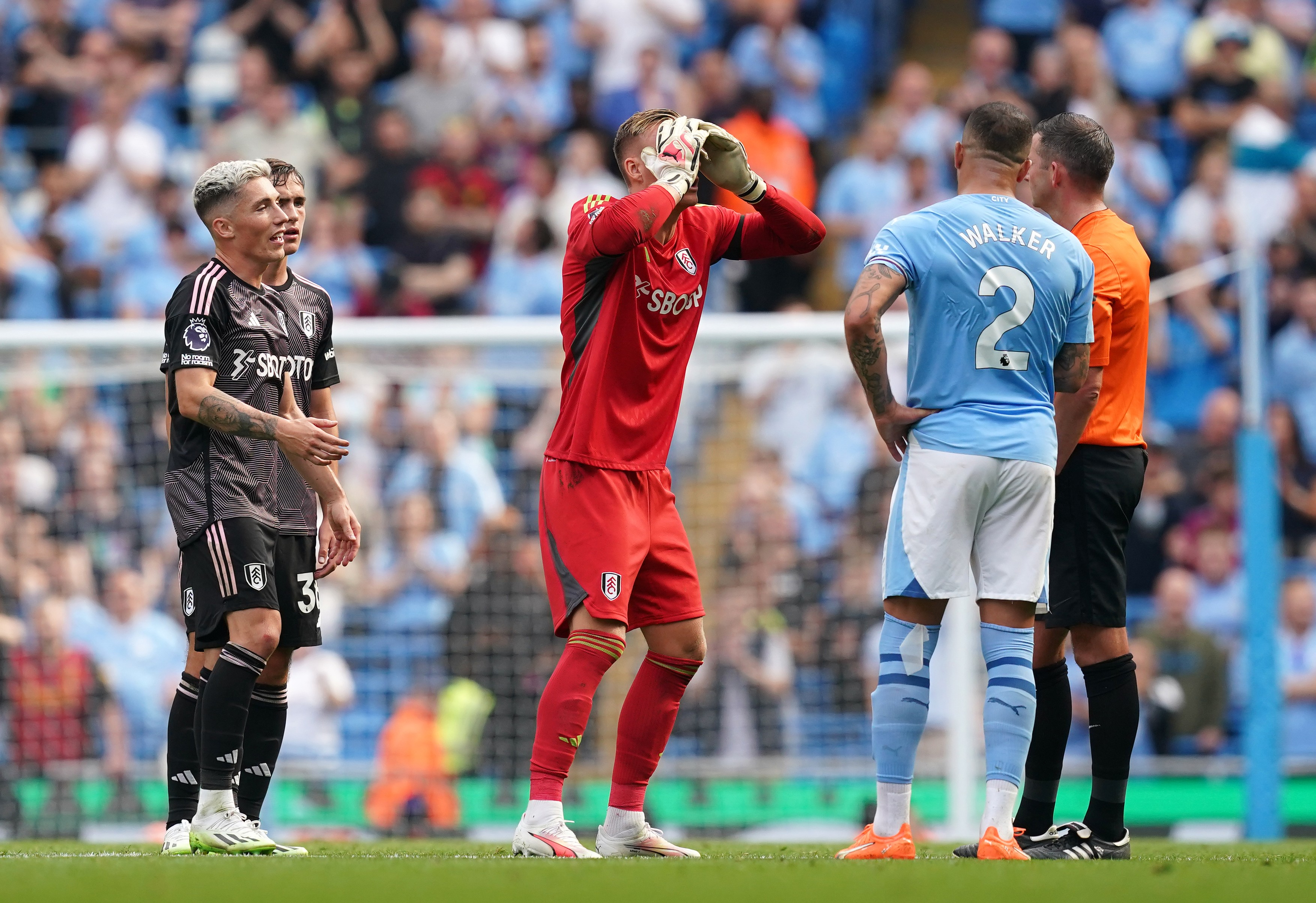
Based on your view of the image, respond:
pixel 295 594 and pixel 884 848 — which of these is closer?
pixel 884 848

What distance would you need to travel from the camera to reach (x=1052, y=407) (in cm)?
567

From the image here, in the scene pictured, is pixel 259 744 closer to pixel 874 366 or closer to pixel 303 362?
pixel 303 362

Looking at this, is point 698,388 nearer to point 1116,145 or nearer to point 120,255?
point 1116,145

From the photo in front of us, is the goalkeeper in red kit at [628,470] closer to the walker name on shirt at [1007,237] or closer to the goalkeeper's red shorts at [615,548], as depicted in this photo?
the goalkeeper's red shorts at [615,548]

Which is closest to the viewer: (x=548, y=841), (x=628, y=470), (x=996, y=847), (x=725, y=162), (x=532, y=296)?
(x=996, y=847)

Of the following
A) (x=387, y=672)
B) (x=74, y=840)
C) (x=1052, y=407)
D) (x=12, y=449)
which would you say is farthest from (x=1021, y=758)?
(x=12, y=449)

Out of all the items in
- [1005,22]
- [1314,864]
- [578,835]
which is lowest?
[578,835]

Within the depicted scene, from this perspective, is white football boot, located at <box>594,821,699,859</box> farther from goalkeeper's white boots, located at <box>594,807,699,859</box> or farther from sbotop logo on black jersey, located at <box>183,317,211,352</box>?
sbotop logo on black jersey, located at <box>183,317,211,352</box>

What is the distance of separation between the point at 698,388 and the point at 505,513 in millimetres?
1442

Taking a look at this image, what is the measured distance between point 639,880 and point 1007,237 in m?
2.36

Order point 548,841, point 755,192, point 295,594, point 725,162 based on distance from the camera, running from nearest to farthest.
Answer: point 548,841 → point 725,162 → point 755,192 → point 295,594

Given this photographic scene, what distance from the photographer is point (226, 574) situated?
5.98 meters

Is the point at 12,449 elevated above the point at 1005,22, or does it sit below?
below

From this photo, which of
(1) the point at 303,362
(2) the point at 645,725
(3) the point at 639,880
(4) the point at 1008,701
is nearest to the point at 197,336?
(1) the point at 303,362
